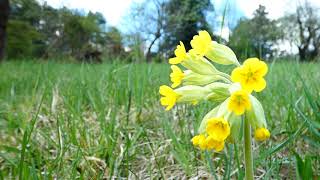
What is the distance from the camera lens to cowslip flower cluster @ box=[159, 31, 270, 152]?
688 mm

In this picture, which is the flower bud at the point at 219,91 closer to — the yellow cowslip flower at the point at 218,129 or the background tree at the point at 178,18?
the yellow cowslip flower at the point at 218,129

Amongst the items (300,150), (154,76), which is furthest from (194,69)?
(154,76)

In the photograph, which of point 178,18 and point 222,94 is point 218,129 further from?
point 178,18

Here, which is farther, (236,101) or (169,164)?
(169,164)

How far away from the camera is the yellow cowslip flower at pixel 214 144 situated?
718 mm

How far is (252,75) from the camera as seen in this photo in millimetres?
688

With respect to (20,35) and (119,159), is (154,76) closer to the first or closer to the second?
(119,159)

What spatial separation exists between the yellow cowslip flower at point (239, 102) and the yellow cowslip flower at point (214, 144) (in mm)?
72

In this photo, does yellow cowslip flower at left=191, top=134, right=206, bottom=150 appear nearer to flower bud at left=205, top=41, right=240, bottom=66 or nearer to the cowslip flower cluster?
the cowslip flower cluster

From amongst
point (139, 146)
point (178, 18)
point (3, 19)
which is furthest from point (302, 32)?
point (3, 19)

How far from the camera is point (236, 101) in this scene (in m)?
0.69

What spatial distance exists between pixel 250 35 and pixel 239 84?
273 centimetres

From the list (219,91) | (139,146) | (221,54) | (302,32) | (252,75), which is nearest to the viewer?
(252,75)

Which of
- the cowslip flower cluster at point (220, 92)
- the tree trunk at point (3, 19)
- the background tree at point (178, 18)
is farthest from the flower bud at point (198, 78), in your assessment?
the tree trunk at point (3, 19)
